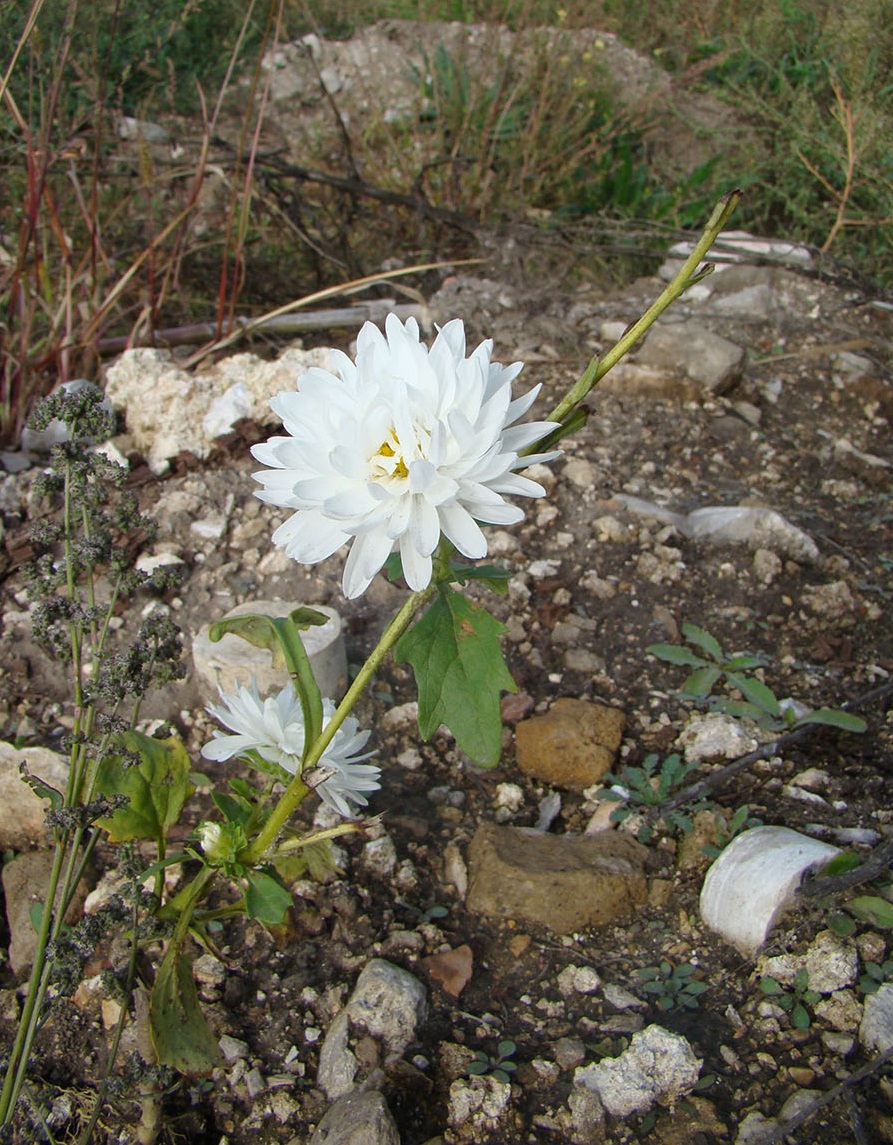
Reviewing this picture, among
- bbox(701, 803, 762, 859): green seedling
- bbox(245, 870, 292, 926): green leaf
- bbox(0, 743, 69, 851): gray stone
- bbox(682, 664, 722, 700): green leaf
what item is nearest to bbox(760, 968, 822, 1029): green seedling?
bbox(701, 803, 762, 859): green seedling

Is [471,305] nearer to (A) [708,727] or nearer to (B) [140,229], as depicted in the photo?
(B) [140,229]

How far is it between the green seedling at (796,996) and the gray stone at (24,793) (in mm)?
1483

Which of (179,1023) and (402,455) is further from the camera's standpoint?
(179,1023)

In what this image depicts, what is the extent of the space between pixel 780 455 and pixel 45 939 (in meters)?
2.90

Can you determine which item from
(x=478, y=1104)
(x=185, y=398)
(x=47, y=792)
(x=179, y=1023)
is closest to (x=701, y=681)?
(x=478, y=1104)

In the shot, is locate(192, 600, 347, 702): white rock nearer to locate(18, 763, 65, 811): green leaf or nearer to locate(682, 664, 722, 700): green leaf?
locate(18, 763, 65, 811): green leaf

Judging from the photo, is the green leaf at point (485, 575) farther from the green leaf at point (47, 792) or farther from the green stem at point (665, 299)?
the green leaf at point (47, 792)

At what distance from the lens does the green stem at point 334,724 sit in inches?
57.4

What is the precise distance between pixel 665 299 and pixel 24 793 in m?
1.65

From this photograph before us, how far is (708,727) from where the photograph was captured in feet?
8.09

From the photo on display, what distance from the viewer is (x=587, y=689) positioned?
265cm

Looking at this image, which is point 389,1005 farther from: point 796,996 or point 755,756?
point 755,756

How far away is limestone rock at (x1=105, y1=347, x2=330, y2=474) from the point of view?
Answer: 10.5 ft

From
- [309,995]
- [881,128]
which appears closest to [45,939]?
[309,995]
